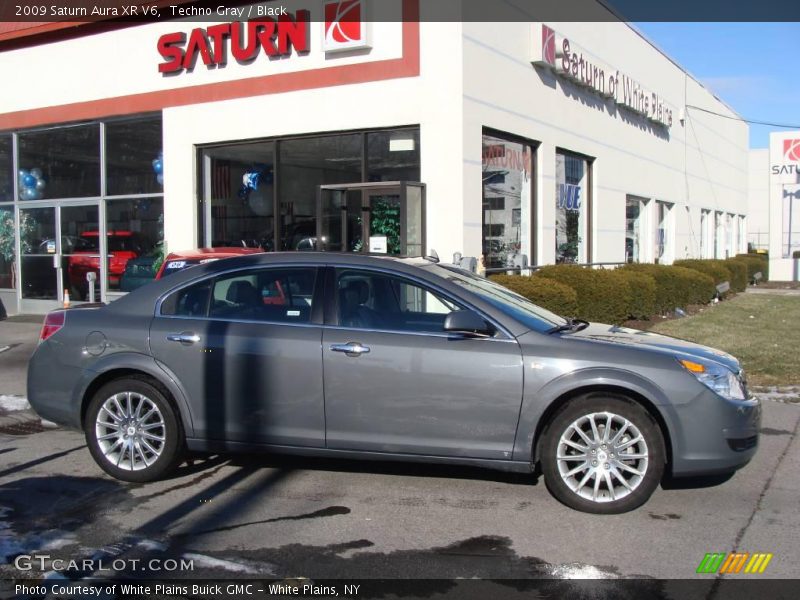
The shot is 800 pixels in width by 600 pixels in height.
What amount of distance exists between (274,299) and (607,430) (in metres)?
2.49

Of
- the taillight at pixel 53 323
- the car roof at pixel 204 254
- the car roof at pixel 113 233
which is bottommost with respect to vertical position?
the taillight at pixel 53 323

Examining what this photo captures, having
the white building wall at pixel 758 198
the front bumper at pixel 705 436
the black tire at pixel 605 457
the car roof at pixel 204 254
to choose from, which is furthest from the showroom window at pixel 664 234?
the white building wall at pixel 758 198

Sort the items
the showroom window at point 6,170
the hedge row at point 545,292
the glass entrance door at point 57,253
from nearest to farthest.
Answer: the hedge row at point 545,292 → the glass entrance door at point 57,253 → the showroom window at point 6,170

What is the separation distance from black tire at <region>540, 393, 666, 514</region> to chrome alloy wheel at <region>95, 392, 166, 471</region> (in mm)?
2827

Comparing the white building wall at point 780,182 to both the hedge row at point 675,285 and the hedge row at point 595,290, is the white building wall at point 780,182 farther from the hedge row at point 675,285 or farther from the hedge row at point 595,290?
the hedge row at point 595,290

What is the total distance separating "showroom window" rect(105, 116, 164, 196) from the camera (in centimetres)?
1545

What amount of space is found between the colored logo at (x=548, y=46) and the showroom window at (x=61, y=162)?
28.7 feet

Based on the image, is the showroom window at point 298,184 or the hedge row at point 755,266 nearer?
the showroom window at point 298,184

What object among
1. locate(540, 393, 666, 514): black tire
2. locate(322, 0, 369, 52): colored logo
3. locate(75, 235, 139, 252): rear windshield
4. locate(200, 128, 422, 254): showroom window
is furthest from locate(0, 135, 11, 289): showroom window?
locate(540, 393, 666, 514): black tire

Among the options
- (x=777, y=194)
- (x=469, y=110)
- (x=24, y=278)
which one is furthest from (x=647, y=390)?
(x=777, y=194)

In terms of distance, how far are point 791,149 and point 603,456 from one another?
32.2 m

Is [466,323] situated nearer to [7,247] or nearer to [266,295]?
[266,295]

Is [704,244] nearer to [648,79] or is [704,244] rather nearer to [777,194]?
[777,194]

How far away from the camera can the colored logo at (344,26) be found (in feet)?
41.1
